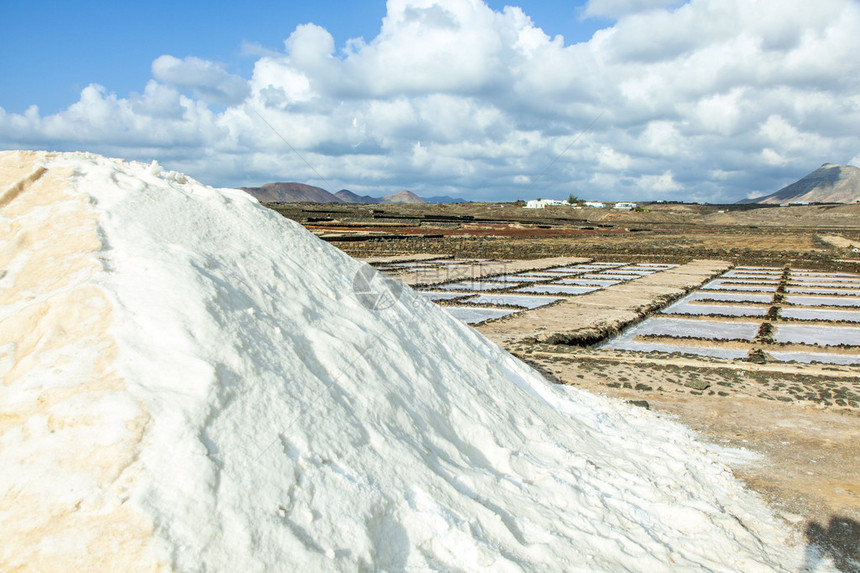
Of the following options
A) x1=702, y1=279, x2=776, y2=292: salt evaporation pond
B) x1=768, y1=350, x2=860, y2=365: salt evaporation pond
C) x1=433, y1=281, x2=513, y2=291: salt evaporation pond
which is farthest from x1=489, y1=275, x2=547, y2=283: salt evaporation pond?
x1=768, y1=350, x2=860, y2=365: salt evaporation pond

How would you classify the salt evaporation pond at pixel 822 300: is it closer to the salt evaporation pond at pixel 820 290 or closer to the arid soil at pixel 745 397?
the salt evaporation pond at pixel 820 290

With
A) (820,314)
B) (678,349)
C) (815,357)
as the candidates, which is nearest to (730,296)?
(820,314)

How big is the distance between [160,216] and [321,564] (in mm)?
2305

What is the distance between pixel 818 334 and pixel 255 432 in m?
10.4

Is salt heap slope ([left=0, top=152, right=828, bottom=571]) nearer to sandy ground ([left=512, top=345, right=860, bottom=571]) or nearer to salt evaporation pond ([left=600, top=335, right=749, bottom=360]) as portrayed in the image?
sandy ground ([left=512, top=345, right=860, bottom=571])

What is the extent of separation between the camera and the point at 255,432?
2.23 meters

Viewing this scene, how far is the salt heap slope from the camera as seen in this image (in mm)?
1872

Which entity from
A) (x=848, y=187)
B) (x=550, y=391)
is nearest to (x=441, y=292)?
(x=550, y=391)

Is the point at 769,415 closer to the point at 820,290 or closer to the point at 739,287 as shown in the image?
the point at 739,287

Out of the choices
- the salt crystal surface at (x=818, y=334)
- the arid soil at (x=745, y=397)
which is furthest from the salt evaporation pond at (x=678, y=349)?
the salt crystal surface at (x=818, y=334)

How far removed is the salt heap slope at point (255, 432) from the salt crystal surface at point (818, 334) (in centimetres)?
632

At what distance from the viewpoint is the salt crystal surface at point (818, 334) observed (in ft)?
29.8

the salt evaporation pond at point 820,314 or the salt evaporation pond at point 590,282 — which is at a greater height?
the salt evaporation pond at point 820,314

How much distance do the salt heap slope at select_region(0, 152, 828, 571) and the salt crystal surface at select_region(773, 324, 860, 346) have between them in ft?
20.7
